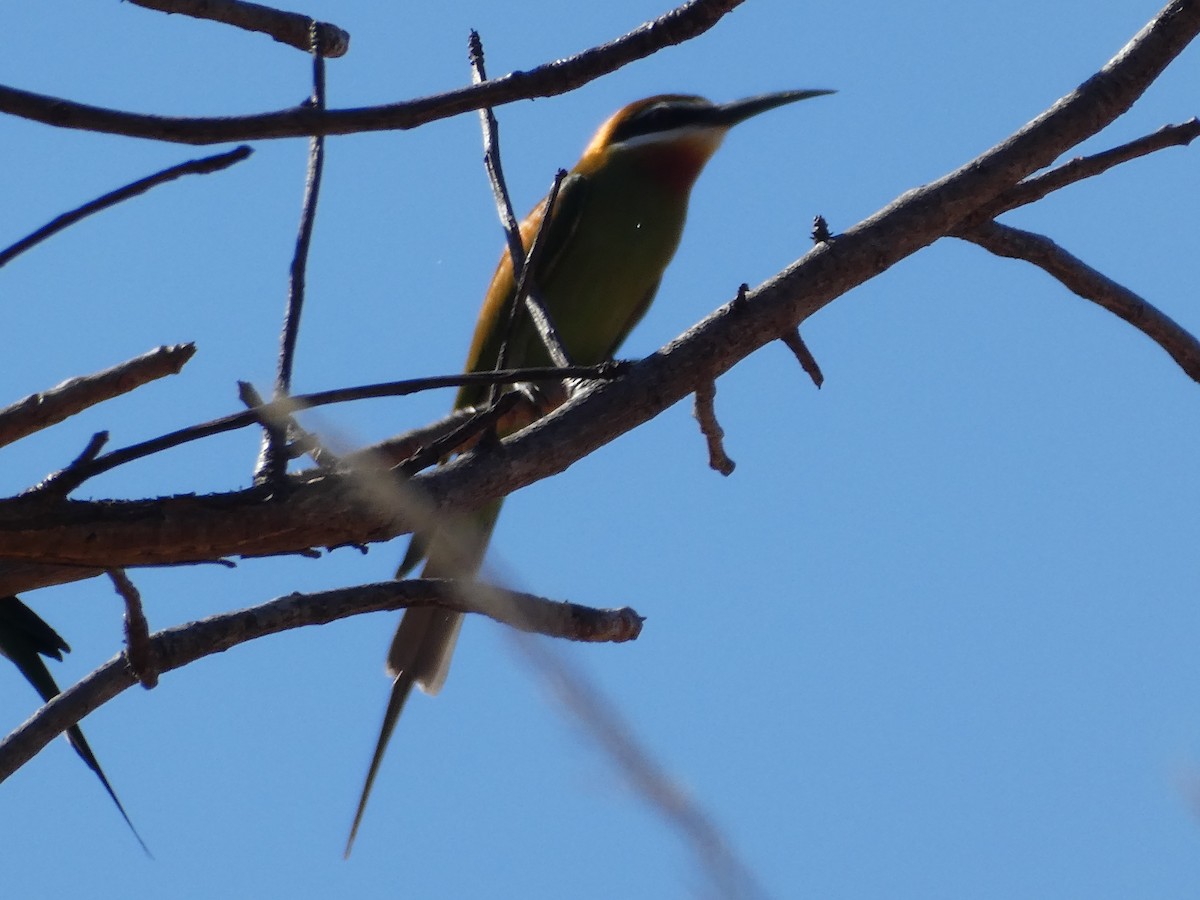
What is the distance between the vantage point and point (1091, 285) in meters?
2.01

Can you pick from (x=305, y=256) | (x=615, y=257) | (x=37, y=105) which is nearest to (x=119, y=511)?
(x=37, y=105)

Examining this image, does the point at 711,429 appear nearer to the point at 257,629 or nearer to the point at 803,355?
the point at 803,355

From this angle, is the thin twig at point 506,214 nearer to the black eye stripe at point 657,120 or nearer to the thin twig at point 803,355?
the thin twig at point 803,355

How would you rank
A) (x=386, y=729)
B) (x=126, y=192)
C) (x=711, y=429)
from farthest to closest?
(x=386, y=729) → (x=711, y=429) → (x=126, y=192)

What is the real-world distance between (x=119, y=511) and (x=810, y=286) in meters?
0.92

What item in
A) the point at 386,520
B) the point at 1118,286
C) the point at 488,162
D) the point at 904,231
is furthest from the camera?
the point at 488,162

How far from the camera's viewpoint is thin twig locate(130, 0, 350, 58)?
192 cm

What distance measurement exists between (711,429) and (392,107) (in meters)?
0.99

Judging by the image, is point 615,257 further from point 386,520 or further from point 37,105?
point 37,105

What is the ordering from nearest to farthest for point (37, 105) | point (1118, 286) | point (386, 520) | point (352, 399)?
point (37, 105)
point (352, 399)
point (386, 520)
point (1118, 286)

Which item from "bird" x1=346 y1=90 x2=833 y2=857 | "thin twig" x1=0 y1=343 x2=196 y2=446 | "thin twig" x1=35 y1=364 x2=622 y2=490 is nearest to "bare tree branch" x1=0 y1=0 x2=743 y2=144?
"thin twig" x1=35 y1=364 x2=622 y2=490

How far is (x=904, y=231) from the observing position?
180 centimetres

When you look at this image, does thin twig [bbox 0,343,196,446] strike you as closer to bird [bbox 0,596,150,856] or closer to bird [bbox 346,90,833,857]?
bird [bbox 0,596,150,856]

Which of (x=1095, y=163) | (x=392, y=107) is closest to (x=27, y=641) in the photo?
(x=392, y=107)
